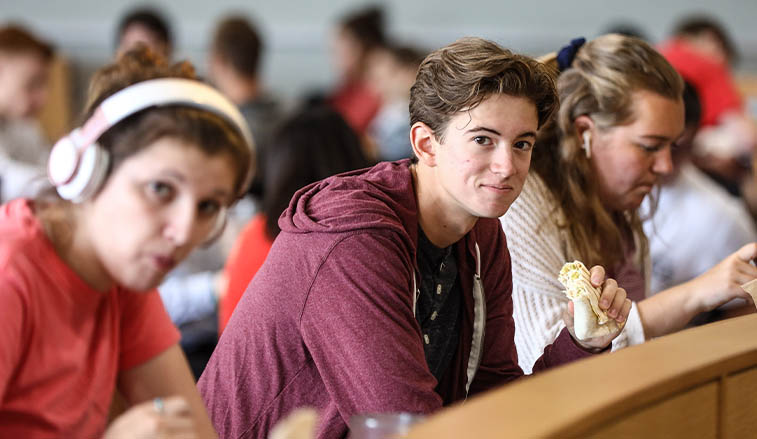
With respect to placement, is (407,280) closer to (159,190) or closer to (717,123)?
(159,190)

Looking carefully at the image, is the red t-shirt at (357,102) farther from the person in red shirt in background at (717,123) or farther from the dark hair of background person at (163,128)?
the dark hair of background person at (163,128)

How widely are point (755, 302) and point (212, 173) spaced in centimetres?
113

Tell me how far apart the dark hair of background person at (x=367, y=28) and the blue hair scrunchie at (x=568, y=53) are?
400cm

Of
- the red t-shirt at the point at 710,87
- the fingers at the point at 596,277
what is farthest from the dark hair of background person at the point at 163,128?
the red t-shirt at the point at 710,87

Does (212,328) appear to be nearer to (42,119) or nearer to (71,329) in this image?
(71,329)

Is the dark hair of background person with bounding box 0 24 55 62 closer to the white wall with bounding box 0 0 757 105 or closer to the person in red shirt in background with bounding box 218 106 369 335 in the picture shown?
the person in red shirt in background with bounding box 218 106 369 335

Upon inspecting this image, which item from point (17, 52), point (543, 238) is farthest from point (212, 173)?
point (17, 52)

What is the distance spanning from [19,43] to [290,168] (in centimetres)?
192

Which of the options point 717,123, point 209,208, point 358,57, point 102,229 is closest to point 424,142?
point 209,208

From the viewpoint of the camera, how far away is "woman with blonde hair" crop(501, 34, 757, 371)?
173 centimetres

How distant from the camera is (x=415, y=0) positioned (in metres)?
6.31

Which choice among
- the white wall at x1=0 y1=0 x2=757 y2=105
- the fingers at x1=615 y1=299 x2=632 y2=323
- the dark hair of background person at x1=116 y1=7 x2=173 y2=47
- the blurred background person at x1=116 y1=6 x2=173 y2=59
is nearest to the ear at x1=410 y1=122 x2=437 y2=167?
the fingers at x1=615 y1=299 x2=632 y2=323

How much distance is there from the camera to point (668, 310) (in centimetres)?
176

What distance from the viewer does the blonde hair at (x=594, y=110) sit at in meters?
1.77
